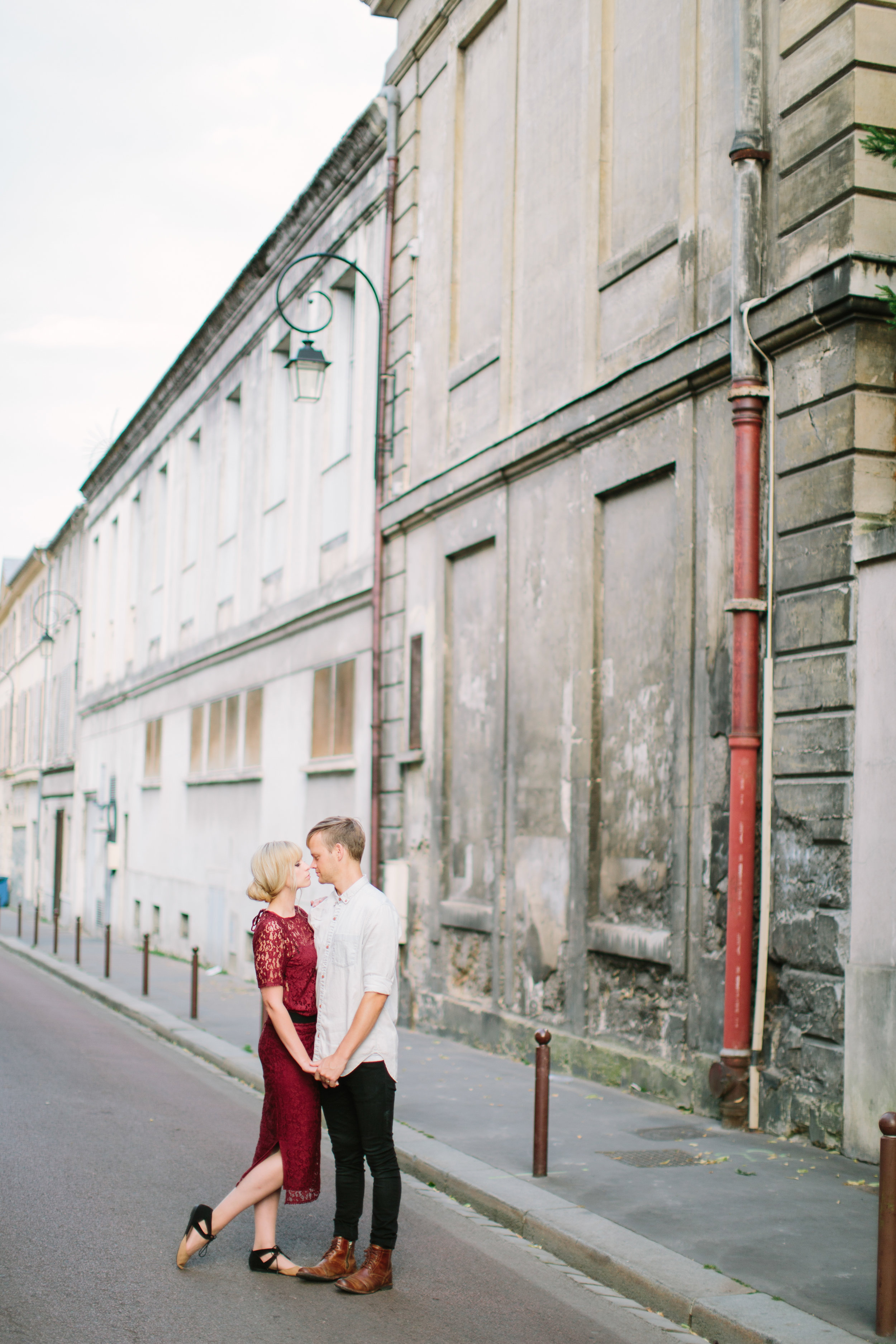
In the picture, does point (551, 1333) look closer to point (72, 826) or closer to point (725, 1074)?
point (725, 1074)

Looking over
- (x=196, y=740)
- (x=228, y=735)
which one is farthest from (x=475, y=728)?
(x=196, y=740)

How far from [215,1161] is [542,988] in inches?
159

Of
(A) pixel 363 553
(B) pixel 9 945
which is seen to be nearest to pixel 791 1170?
(A) pixel 363 553

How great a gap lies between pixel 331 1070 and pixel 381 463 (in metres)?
10.5

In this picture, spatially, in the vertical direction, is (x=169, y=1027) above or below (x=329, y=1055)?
below

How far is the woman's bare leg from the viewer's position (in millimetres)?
5270

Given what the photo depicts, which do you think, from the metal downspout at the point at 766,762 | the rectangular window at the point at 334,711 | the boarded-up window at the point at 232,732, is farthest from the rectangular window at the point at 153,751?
the metal downspout at the point at 766,762

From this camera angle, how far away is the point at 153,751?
86.0 ft

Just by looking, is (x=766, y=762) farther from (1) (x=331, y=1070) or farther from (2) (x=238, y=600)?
(2) (x=238, y=600)

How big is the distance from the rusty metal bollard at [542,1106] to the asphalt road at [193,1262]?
507 mm

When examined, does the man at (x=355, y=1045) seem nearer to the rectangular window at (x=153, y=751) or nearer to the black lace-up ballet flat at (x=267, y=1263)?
the black lace-up ballet flat at (x=267, y=1263)

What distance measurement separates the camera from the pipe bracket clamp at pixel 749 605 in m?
8.27

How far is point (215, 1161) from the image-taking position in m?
7.57

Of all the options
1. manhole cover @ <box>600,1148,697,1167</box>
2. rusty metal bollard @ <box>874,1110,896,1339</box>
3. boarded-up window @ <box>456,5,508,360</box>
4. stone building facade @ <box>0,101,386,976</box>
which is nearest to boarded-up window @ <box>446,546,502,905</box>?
stone building facade @ <box>0,101,386,976</box>
